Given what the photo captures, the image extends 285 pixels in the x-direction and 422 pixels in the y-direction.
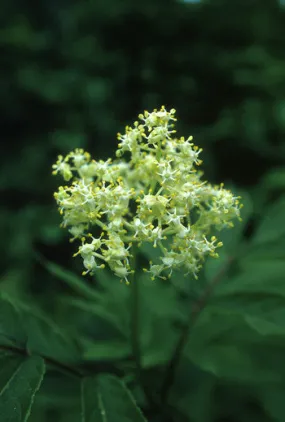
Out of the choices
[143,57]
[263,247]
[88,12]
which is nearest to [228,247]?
[263,247]

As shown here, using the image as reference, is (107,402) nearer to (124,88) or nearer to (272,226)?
(272,226)

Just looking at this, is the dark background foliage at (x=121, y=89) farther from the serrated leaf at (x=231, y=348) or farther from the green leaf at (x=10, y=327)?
the green leaf at (x=10, y=327)

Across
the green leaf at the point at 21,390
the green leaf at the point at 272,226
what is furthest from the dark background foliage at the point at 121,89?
the green leaf at the point at 21,390

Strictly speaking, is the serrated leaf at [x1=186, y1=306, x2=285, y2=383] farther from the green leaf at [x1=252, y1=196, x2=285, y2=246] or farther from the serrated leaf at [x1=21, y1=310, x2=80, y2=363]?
the serrated leaf at [x1=21, y1=310, x2=80, y2=363]

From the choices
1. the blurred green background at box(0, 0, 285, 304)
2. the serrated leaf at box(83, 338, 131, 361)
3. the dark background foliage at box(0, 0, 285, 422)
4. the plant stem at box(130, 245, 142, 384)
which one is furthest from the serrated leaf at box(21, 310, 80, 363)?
the blurred green background at box(0, 0, 285, 304)

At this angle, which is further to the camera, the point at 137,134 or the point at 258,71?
the point at 258,71

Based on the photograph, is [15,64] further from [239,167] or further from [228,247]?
[228,247]
